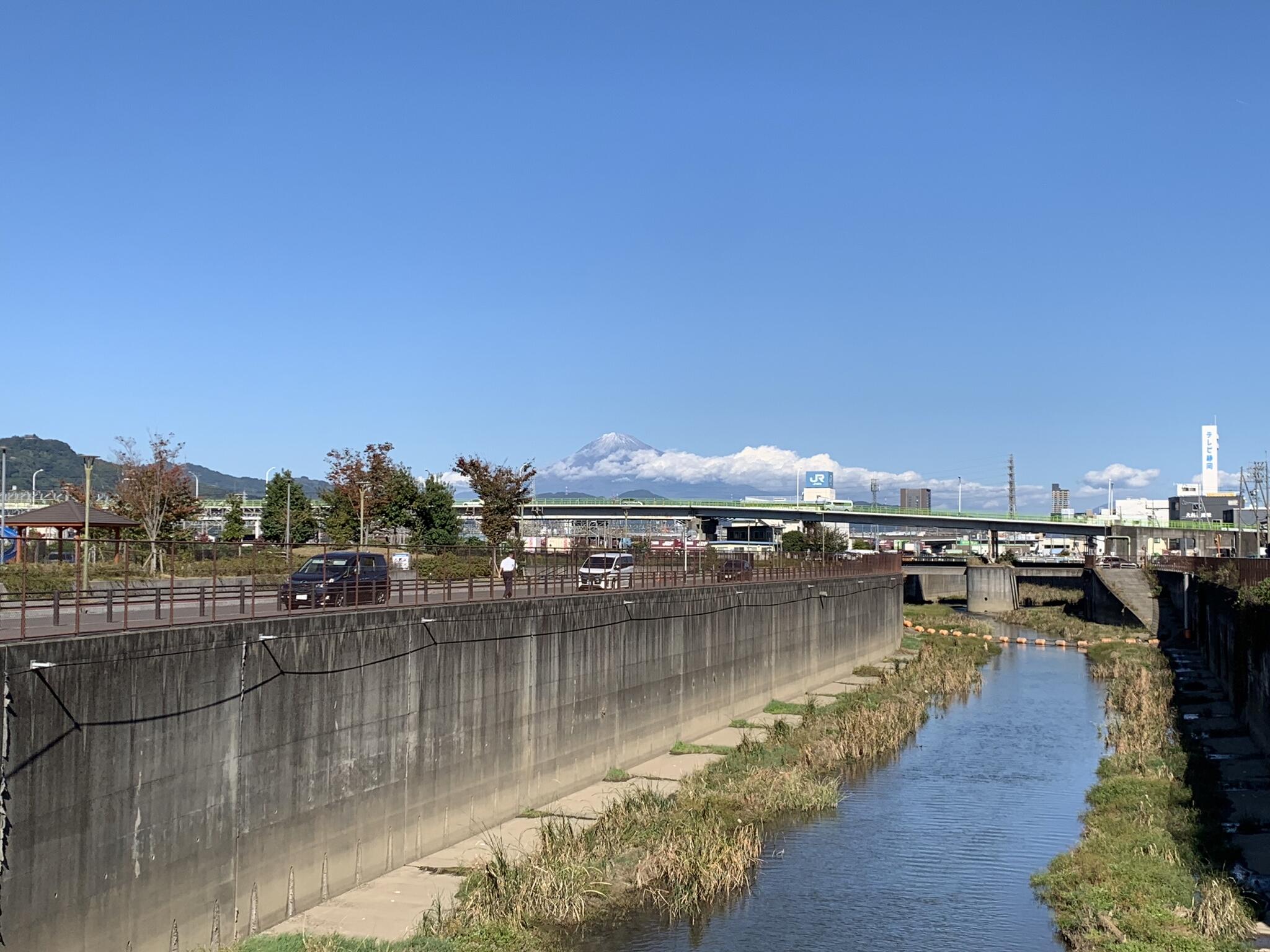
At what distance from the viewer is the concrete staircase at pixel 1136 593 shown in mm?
89312

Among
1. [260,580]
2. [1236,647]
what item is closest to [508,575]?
[260,580]

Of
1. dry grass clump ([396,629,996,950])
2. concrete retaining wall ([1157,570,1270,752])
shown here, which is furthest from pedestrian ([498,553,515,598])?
concrete retaining wall ([1157,570,1270,752])

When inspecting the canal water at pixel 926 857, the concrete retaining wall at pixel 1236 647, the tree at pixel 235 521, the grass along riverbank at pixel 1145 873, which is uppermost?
the tree at pixel 235 521

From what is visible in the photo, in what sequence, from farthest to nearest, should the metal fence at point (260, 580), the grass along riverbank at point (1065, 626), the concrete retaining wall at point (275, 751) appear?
the grass along riverbank at point (1065, 626) → the metal fence at point (260, 580) → the concrete retaining wall at point (275, 751)

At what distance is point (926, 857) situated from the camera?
96.1 ft

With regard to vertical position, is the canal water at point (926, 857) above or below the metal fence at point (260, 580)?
below

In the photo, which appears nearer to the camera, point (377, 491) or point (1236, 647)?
point (1236, 647)

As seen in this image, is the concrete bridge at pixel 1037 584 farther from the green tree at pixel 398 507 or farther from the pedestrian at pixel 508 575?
the pedestrian at pixel 508 575

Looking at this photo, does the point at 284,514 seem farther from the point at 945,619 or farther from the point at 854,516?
the point at 854,516

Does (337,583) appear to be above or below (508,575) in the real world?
above

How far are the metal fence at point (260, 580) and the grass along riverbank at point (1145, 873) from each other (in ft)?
48.0

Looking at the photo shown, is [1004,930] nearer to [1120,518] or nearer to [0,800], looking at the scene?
[0,800]

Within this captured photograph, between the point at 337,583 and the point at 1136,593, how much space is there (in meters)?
79.5

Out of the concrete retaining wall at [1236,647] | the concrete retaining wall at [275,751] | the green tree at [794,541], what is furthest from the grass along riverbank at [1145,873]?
the green tree at [794,541]
